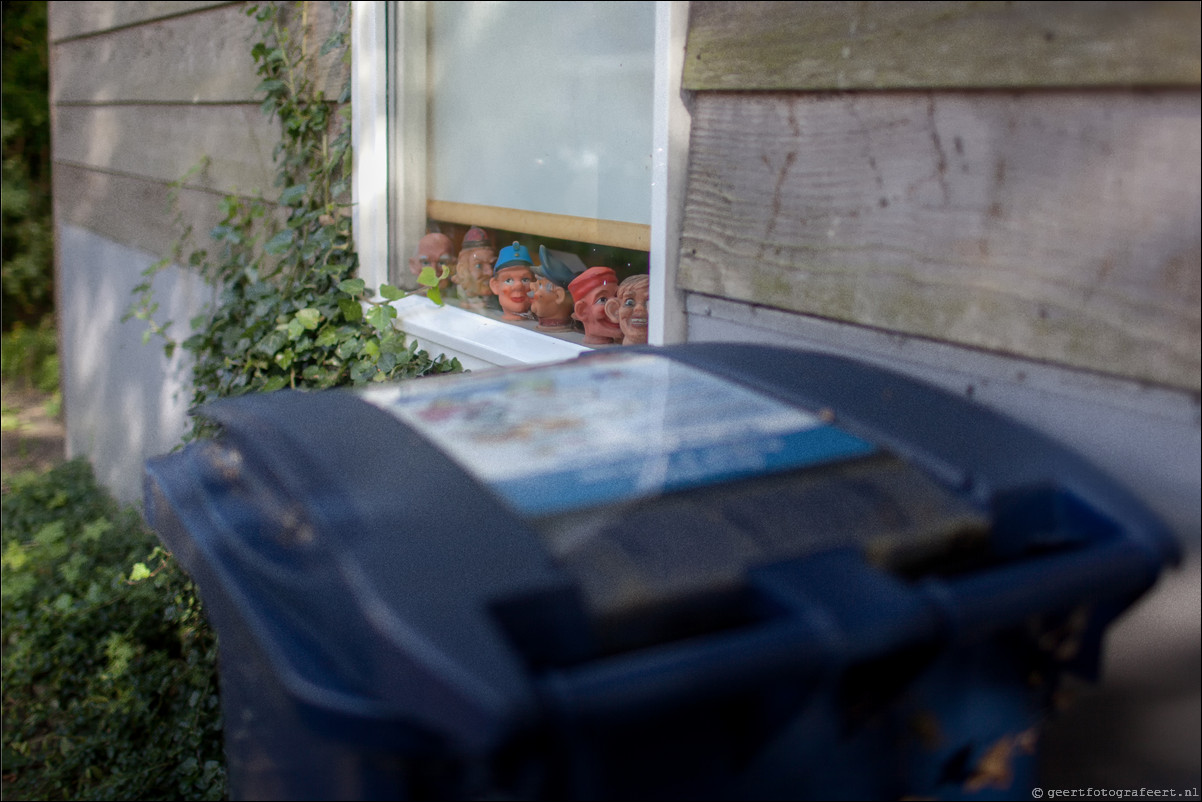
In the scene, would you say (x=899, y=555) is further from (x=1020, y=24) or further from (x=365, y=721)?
(x=1020, y=24)

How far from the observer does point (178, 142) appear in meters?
3.98

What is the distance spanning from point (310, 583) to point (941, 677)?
515mm

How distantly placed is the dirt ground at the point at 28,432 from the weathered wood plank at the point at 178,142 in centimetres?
233

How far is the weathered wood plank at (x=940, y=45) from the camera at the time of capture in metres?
1.04

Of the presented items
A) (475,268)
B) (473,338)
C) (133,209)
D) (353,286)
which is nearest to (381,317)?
(353,286)

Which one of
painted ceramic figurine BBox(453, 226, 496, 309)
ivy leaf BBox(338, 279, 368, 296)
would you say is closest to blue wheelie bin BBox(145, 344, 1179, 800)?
painted ceramic figurine BBox(453, 226, 496, 309)

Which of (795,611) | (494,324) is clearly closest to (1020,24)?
(795,611)

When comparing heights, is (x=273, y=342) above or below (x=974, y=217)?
below

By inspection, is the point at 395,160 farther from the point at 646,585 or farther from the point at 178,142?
the point at 646,585

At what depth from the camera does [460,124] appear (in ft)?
9.04

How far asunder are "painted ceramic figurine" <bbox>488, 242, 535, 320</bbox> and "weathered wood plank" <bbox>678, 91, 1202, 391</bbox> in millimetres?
786

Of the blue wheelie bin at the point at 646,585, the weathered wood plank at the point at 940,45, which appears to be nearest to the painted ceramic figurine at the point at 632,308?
the weathered wood plank at the point at 940,45

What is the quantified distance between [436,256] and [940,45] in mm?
1772

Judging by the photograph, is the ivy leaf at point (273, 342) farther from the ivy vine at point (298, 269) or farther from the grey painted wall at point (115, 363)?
the grey painted wall at point (115, 363)
